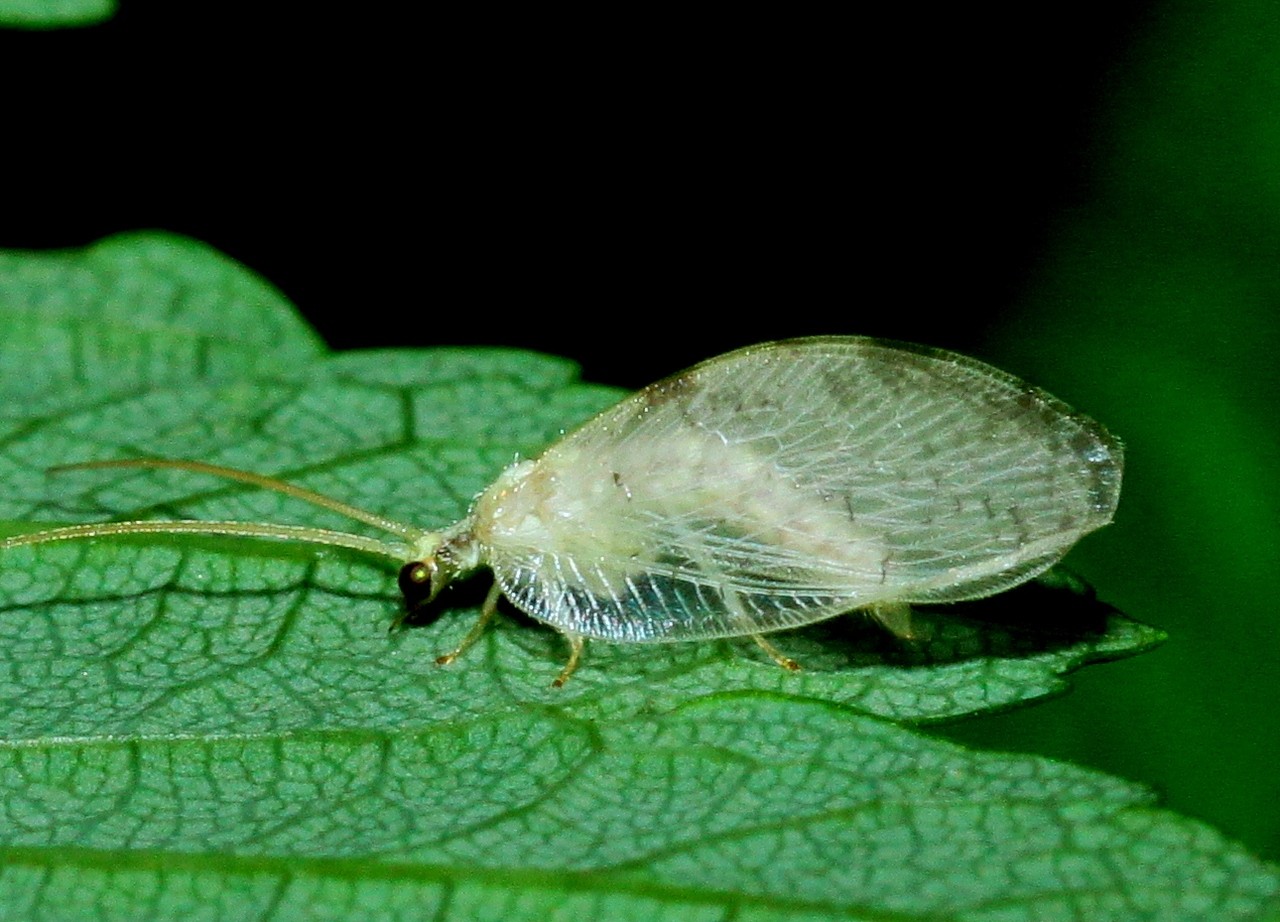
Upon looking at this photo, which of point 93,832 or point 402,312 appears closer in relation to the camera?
point 93,832

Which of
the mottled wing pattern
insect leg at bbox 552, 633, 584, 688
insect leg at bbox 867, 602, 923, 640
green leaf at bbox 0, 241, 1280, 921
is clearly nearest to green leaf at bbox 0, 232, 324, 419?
green leaf at bbox 0, 241, 1280, 921

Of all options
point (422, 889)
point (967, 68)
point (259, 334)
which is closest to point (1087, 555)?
point (967, 68)

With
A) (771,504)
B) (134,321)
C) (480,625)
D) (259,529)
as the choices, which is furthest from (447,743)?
(134,321)

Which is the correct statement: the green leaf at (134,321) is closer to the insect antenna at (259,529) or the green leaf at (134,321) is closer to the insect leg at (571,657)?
the insect antenna at (259,529)

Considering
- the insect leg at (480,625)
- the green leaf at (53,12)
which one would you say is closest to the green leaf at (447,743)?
the insect leg at (480,625)

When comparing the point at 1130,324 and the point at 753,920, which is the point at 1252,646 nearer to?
the point at 1130,324

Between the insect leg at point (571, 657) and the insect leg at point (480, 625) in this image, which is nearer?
the insect leg at point (571, 657)
